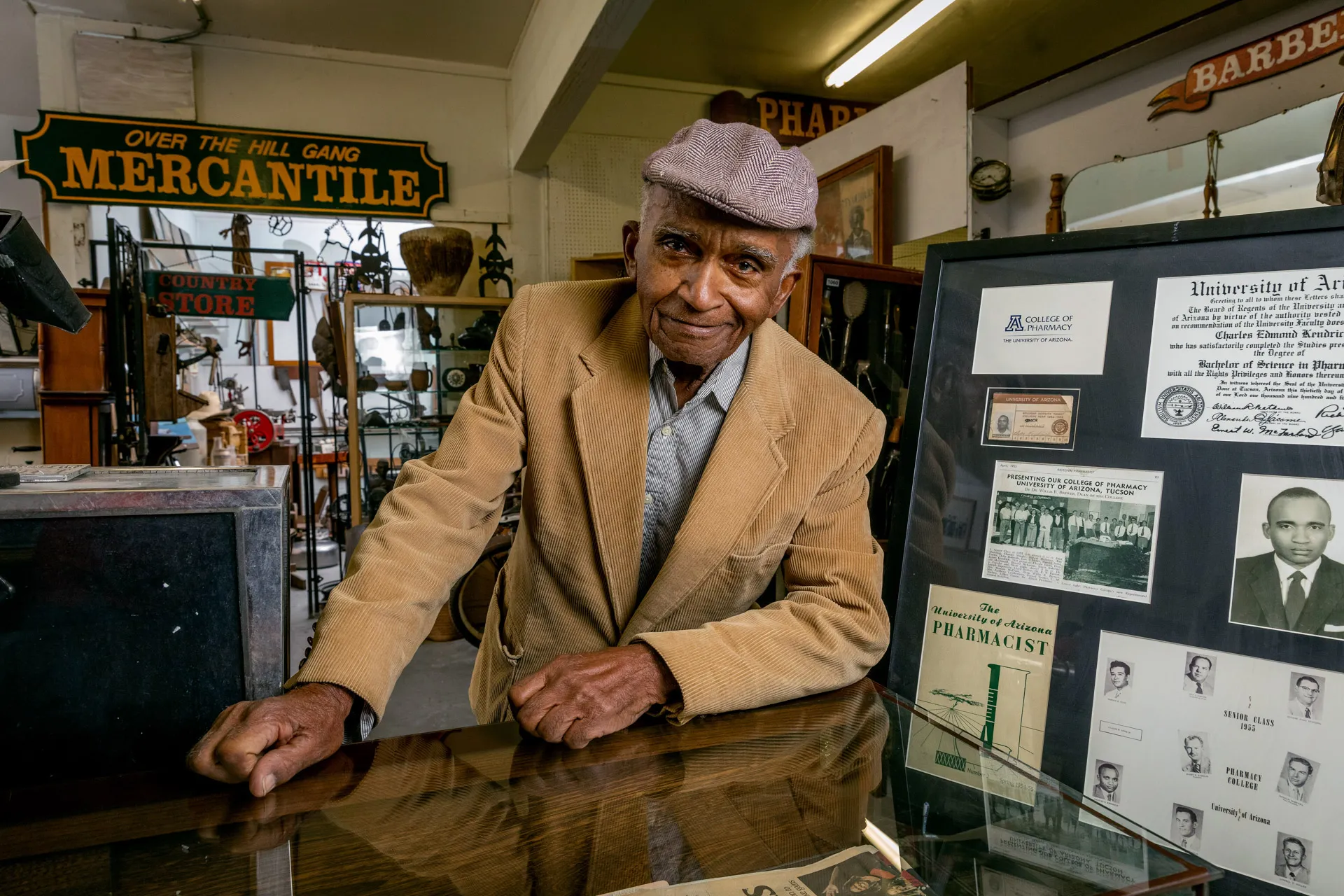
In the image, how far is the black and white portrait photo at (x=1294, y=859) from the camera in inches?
36.9

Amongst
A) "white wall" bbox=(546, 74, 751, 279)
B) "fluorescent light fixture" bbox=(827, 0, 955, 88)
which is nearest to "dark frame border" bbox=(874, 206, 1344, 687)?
"fluorescent light fixture" bbox=(827, 0, 955, 88)

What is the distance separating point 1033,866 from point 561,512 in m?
0.86

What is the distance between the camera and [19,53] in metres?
5.27

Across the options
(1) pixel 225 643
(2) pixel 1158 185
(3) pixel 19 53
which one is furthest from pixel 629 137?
(1) pixel 225 643

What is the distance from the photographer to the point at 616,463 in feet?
4.23

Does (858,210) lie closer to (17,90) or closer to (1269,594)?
(1269,594)

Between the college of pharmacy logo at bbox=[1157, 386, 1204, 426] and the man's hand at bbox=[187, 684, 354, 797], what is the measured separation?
1.14 metres

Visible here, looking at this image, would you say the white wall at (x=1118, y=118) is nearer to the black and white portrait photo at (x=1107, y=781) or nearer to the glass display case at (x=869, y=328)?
the glass display case at (x=869, y=328)

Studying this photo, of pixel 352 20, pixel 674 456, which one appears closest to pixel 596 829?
pixel 674 456

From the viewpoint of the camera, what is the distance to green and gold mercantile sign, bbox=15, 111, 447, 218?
15.2 feet

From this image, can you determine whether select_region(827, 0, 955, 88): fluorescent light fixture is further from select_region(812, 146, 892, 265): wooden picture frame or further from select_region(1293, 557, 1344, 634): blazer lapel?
select_region(1293, 557, 1344, 634): blazer lapel

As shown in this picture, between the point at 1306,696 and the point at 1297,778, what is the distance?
99 millimetres

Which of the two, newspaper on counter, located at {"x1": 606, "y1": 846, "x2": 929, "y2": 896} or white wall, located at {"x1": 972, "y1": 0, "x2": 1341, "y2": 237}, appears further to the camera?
white wall, located at {"x1": 972, "y1": 0, "x2": 1341, "y2": 237}
